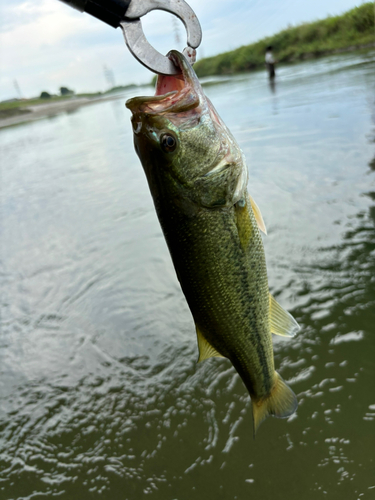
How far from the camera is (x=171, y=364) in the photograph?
10.5 feet

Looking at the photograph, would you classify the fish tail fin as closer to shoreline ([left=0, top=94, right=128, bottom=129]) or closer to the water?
the water

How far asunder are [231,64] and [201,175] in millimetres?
47503

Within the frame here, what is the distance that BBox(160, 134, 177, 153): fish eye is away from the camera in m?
1.42

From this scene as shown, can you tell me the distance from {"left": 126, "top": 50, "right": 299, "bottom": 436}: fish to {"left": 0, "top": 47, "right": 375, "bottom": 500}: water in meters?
1.16

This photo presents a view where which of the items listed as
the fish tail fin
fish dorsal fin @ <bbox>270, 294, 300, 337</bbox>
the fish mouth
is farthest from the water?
the fish mouth

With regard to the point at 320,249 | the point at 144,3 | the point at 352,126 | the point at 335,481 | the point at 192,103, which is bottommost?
the point at 335,481

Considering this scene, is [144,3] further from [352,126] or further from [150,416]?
[352,126]

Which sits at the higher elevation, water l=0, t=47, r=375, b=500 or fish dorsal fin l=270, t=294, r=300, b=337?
fish dorsal fin l=270, t=294, r=300, b=337

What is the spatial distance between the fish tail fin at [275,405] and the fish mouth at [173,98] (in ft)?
4.49

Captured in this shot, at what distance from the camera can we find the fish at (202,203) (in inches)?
55.7

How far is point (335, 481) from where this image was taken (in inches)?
84.4

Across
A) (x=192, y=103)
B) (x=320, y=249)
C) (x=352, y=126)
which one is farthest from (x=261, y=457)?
(x=352, y=126)

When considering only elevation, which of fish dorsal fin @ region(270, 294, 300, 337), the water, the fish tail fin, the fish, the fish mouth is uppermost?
the fish mouth

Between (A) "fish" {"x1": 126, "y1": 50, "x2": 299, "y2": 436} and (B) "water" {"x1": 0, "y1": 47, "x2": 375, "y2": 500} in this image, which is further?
(B) "water" {"x1": 0, "y1": 47, "x2": 375, "y2": 500}
